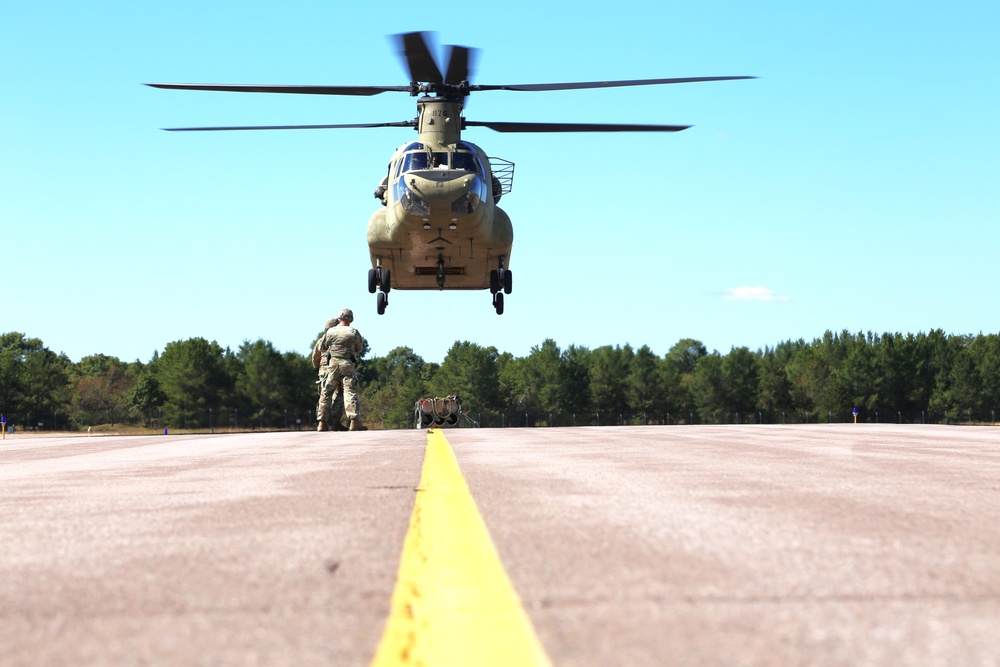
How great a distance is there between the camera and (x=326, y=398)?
22953mm

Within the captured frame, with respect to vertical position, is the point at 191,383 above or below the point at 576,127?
below

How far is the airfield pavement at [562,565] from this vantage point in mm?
2609

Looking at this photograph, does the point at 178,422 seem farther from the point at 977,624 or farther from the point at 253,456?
the point at 977,624

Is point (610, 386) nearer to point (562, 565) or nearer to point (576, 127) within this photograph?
point (576, 127)

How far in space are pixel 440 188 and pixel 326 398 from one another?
5.81 meters

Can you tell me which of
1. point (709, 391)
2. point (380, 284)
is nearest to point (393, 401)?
point (709, 391)

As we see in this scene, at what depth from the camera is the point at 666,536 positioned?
14.5 feet

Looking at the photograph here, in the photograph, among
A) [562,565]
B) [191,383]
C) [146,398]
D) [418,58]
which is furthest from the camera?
[146,398]

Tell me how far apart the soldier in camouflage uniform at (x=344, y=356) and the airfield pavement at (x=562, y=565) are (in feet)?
46.8

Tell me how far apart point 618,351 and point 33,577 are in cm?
15352

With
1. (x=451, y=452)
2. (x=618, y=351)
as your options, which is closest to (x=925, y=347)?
(x=618, y=351)

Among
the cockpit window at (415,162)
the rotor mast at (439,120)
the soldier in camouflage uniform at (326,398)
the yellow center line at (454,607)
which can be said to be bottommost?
the yellow center line at (454,607)

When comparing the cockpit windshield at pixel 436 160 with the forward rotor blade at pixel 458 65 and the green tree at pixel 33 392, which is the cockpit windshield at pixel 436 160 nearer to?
the forward rotor blade at pixel 458 65

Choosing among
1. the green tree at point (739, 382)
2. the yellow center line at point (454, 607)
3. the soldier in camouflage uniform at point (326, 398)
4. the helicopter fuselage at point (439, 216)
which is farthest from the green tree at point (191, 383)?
the yellow center line at point (454, 607)
